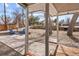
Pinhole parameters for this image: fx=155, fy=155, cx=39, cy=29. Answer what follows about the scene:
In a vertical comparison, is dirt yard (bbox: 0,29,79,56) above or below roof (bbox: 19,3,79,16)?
below

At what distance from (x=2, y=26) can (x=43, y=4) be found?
1.74 feet

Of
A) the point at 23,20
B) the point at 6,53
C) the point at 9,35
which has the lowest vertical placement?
the point at 6,53

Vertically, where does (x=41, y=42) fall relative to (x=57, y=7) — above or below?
below

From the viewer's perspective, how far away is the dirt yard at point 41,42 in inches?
69.3

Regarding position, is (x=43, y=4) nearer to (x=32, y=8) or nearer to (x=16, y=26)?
(x=32, y=8)

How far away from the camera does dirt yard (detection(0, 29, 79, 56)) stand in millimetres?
1760

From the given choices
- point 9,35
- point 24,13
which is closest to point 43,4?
point 24,13

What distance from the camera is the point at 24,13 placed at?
69.8 inches

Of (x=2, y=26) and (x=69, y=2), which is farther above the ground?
(x=69, y=2)

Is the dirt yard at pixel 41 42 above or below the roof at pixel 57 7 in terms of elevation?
below

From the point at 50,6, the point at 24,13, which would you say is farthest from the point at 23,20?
the point at 50,6

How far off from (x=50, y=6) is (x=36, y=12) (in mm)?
174

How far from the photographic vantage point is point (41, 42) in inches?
70.2

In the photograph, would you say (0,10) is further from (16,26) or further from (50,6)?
(50,6)
